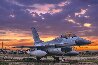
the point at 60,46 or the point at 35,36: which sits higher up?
the point at 35,36

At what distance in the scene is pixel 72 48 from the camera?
53344 millimetres

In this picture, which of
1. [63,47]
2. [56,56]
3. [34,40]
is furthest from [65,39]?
[34,40]

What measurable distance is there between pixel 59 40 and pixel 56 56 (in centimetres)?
480

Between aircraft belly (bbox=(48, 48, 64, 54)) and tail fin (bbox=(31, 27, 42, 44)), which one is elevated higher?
tail fin (bbox=(31, 27, 42, 44))

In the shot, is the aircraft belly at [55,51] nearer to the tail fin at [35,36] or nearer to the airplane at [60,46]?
the airplane at [60,46]

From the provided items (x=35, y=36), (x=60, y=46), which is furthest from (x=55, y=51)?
(x=35, y=36)

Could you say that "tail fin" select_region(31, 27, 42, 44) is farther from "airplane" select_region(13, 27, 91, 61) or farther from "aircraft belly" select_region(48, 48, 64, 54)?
"aircraft belly" select_region(48, 48, 64, 54)

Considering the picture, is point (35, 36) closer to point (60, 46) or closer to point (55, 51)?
point (55, 51)

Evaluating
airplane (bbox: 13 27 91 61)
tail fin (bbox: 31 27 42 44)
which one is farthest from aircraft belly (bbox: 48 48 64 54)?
tail fin (bbox: 31 27 42 44)

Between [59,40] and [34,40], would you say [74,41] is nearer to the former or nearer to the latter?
[59,40]

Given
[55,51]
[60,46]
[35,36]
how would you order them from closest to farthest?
[60,46], [55,51], [35,36]

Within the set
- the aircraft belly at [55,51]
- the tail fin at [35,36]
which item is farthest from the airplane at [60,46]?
the tail fin at [35,36]

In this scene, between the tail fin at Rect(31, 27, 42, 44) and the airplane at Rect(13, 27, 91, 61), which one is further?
the tail fin at Rect(31, 27, 42, 44)

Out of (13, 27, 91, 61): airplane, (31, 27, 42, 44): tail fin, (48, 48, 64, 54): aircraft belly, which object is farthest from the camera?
(31, 27, 42, 44): tail fin
